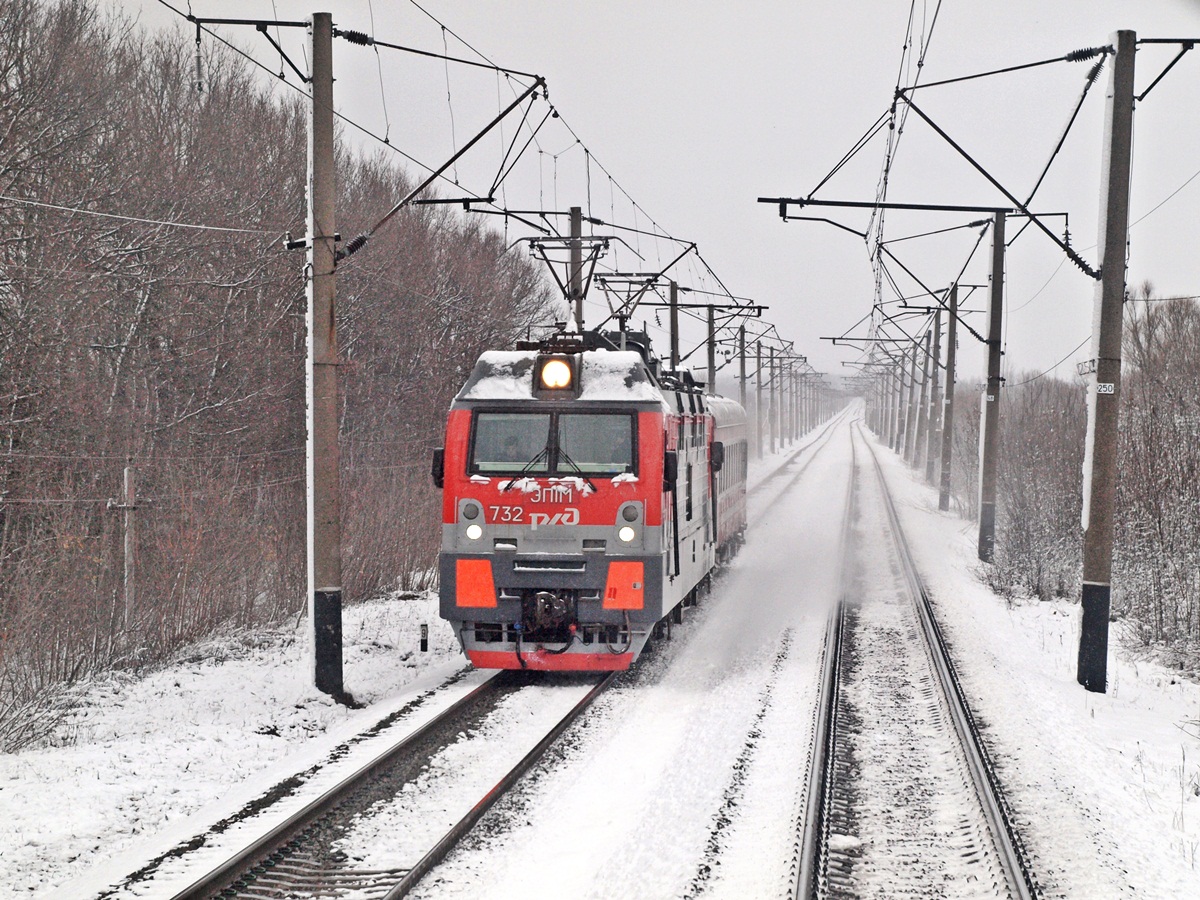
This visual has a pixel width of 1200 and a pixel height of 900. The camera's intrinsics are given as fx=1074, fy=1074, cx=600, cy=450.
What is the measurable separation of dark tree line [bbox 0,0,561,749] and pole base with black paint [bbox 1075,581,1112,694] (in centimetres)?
968

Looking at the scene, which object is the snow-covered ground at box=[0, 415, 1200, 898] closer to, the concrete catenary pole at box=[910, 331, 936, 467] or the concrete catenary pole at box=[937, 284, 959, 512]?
the concrete catenary pole at box=[937, 284, 959, 512]

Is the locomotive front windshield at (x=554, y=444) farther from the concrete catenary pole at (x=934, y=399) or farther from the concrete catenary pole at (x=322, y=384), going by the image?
the concrete catenary pole at (x=934, y=399)

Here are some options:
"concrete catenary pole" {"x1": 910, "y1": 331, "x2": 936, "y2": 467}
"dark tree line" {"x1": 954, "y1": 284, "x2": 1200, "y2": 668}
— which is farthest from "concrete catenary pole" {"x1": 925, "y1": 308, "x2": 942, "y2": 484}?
"dark tree line" {"x1": 954, "y1": 284, "x2": 1200, "y2": 668}

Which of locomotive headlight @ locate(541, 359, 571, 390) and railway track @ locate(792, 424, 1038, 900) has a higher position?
locomotive headlight @ locate(541, 359, 571, 390)

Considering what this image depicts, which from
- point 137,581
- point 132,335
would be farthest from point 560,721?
point 132,335

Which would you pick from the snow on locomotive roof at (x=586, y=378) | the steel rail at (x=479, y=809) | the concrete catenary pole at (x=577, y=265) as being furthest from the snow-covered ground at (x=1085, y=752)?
the concrete catenary pole at (x=577, y=265)

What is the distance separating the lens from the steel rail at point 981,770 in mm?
6254

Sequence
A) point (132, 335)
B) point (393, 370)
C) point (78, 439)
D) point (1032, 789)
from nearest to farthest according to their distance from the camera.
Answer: point (1032, 789), point (78, 439), point (132, 335), point (393, 370)

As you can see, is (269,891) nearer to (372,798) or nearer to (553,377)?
(372,798)

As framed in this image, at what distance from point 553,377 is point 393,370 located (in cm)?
2385

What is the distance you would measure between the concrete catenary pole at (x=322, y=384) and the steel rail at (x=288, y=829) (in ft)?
5.76

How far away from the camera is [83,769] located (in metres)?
7.72

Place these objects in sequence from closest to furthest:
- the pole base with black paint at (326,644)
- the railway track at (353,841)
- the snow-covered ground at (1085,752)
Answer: the railway track at (353,841)
the snow-covered ground at (1085,752)
the pole base with black paint at (326,644)

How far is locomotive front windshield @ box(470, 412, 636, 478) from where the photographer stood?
10906 mm
